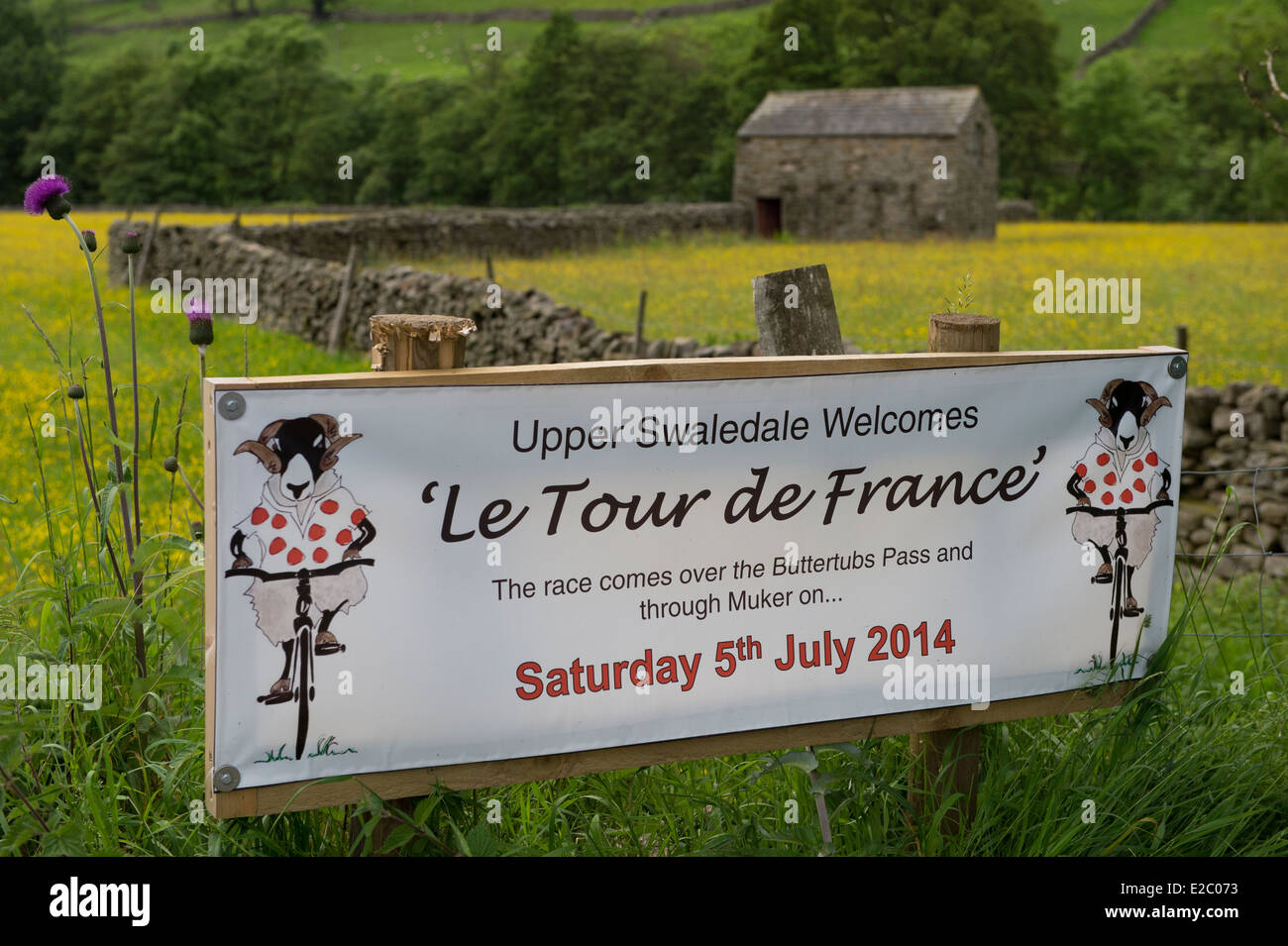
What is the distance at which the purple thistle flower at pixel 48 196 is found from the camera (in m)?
3.10

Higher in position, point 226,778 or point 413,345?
point 413,345

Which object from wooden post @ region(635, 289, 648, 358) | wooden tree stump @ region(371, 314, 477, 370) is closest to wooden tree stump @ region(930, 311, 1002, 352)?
wooden tree stump @ region(371, 314, 477, 370)

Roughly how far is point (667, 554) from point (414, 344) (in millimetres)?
727

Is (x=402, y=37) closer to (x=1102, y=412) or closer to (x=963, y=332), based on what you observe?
(x=963, y=332)

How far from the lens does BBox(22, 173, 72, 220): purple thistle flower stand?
10.2 feet

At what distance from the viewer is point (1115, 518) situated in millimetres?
3188

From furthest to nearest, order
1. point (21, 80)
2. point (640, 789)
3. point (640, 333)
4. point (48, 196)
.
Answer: point (21, 80) → point (640, 333) → point (640, 789) → point (48, 196)

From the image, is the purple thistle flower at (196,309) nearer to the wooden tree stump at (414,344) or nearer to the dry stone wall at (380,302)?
the wooden tree stump at (414,344)

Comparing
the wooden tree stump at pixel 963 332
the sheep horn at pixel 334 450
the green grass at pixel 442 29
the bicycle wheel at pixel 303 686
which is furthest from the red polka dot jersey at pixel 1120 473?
the green grass at pixel 442 29

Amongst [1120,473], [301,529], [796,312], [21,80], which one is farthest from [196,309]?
[21,80]

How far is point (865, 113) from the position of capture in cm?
3503

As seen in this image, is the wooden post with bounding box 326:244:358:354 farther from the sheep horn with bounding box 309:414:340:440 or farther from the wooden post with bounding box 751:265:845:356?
the sheep horn with bounding box 309:414:340:440

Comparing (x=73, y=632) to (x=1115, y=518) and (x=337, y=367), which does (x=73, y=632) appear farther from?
(x=337, y=367)

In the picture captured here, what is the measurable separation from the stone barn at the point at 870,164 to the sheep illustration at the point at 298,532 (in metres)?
32.9
